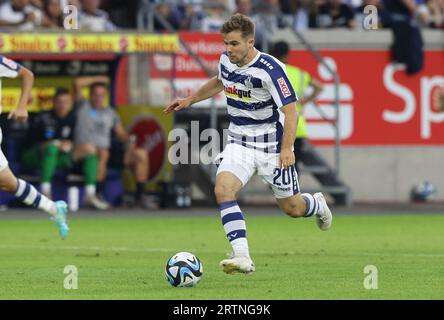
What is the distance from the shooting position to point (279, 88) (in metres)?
11.5

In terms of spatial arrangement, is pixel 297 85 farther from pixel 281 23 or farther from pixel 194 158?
pixel 281 23

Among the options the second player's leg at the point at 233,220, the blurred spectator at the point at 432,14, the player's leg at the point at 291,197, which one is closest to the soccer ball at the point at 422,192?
the blurred spectator at the point at 432,14

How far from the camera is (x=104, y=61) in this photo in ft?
76.7

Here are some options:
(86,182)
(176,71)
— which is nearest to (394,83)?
(176,71)

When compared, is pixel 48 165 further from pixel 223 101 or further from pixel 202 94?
pixel 202 94

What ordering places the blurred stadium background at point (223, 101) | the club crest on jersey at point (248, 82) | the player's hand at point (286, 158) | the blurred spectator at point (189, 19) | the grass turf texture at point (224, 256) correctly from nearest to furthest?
the grass turf texture at point (224, 256) → the player's hand at point (286, 158) → the club crest on jersey at point (248, 82) → the blurred stadium background at point (223, 101) → the blurred spectator at point (189, 19)

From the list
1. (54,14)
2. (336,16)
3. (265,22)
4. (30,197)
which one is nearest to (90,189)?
(54,14)

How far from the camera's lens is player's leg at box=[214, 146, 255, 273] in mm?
A: 10875

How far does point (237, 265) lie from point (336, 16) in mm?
14784

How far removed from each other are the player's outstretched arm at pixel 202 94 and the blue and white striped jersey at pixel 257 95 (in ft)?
0.60

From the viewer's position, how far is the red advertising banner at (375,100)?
80.3ft

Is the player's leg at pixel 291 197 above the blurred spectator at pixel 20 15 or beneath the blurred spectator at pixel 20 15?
beneath

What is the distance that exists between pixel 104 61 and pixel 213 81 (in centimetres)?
1147

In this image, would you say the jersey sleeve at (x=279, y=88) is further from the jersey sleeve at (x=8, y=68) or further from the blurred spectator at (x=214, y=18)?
the blurred spectator at (x=214, y=18)
